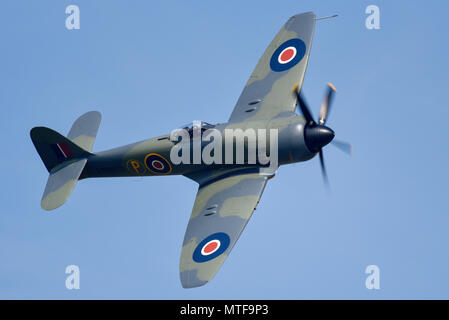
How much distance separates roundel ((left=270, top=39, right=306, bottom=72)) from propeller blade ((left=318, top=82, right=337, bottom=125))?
343 centimetres

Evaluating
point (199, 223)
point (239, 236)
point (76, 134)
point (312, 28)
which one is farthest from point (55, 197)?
point (312, 28)

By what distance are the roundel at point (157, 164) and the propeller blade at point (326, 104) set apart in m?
5.43

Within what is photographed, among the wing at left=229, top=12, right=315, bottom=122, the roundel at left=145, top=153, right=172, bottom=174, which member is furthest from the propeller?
the roundel at left=145, top=153, right=172, bottom=174

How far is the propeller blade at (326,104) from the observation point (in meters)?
25.5

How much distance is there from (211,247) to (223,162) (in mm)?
3423

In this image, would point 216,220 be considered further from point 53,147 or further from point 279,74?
point 53,147

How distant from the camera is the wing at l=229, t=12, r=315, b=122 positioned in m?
27.6

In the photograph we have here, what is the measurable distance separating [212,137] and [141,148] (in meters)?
2.70

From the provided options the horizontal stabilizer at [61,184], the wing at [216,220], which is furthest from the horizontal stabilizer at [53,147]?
the wing at [216,220]

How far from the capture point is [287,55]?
29.1 meters

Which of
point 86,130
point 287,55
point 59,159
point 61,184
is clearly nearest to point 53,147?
point 59,159

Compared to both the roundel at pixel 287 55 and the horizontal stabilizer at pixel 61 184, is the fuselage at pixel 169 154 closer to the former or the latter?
the horizontal stabilizer at pixel 61 184

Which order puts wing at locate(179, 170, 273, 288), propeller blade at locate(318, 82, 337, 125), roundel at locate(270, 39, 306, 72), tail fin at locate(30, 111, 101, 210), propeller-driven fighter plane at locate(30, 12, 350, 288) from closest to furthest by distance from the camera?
wing at locate(179, 170, 273, 288) → propeller-driven fighter plane at locate(30, 12, 350, 288) → propeller blade at locate(318, 82, 337, 125) → tail fin at locate(30, 111, 101, 210) → roundel at locate(270, 39, 306, 72)

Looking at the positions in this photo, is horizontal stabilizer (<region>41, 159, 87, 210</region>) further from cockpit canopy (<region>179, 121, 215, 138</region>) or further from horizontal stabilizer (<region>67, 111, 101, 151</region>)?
cockpit canopy (<region>179, 121, 215, 138</region>)
